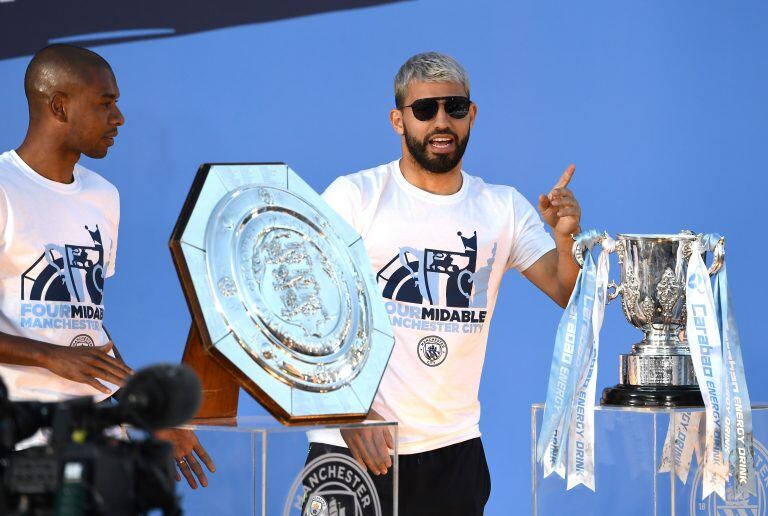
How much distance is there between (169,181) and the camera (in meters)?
4.23

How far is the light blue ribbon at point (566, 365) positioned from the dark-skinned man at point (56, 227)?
86 centimetres

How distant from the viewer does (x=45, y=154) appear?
2.56 meters

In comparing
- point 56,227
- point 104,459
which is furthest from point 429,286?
point 104,459

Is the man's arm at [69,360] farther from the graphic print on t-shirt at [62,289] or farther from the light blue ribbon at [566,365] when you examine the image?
the light blue ribbon at [566,365]

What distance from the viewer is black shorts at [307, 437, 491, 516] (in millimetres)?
2684

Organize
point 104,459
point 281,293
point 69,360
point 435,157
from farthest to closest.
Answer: point 435,157
point 69,360
point 281,293
point 104,459

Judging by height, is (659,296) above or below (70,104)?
below

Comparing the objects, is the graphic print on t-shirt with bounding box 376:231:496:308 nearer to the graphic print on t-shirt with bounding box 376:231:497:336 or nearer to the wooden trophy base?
the graphic print on t-shirt with bounding box 376:231:497:336

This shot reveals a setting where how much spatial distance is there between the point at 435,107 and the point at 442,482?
2.75ft

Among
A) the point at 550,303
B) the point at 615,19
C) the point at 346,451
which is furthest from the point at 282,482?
the point at 615,19

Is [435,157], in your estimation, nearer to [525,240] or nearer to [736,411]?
[525,240]

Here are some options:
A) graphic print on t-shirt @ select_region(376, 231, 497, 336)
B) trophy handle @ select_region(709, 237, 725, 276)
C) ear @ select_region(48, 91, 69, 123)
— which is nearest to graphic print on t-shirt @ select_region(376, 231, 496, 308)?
graphic print on t-shirt @ select_region(376, 231, 497, 336)

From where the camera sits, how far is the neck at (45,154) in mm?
2553

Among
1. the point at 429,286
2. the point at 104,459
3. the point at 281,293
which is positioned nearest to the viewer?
the point at 104,459
